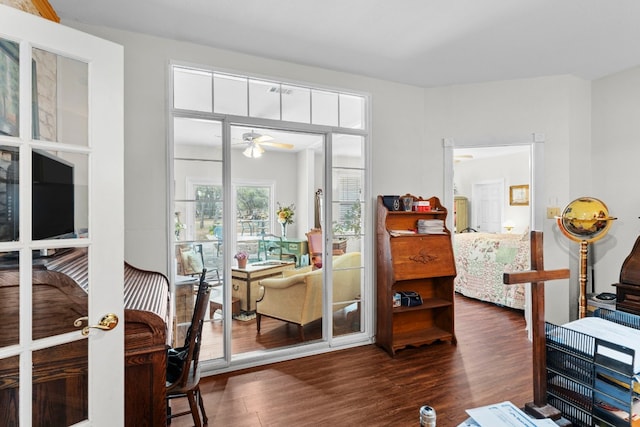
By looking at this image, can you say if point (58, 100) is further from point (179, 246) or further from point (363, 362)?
point (363, 362)

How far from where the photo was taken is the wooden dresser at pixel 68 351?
4.01 ft

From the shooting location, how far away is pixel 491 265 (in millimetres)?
4824

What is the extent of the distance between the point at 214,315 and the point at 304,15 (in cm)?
255

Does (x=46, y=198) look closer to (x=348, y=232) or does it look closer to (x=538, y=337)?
(x=538, y=337)

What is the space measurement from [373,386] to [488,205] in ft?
21.6

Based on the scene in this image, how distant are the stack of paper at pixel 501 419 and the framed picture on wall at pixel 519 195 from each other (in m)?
6.95

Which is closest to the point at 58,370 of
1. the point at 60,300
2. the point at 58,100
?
the point at 60,300

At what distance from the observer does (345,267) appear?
11.2ft

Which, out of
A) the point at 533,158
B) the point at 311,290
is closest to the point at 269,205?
the point at 311,290

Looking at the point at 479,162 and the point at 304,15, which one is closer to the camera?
the point at 304,15

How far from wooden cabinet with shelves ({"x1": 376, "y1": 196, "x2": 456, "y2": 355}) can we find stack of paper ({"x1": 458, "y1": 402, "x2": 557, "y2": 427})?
201 centimetres

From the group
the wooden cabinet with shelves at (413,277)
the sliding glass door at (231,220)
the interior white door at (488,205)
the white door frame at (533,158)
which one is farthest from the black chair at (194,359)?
the interior white door at (488,205)

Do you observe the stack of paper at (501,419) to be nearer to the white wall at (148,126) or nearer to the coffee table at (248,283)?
the white wall at (148,126)

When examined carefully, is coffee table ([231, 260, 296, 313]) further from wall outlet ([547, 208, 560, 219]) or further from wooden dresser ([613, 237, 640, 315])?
wooden dresser ([613, 237, 640, 315])
